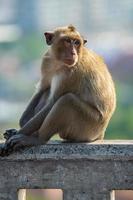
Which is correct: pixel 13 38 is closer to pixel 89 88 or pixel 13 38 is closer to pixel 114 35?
pixel 114 35

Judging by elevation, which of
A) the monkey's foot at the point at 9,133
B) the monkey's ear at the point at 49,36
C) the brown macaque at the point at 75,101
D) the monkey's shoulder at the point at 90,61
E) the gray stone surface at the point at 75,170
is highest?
the monkey's ear at the point at 49,36

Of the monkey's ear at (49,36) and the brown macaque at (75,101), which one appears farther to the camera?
the monkey's ear at (49,36)

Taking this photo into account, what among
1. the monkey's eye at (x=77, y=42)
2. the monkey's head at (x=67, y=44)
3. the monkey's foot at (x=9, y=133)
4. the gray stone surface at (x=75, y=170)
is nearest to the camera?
the gray stone surface at (x=75, y=170)

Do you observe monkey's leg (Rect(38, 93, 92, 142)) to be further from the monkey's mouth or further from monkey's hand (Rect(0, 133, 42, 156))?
the monkey's mouth

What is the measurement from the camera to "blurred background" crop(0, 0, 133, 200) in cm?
7781

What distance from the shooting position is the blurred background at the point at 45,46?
77.8 meters

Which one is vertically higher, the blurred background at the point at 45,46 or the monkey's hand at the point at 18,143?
the blurred background at the point at 45,46

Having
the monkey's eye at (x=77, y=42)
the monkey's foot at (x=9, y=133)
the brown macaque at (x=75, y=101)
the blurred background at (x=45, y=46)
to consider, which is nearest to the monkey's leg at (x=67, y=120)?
the brown macaque at (x=75, y=101)

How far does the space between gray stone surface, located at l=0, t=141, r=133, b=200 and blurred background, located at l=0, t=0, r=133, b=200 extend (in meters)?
48.3

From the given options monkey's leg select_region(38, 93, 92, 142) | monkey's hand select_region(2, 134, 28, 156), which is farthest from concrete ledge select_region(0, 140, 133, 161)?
monkey's leg select_region(38, 93, 92, 142)

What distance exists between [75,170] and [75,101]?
1166 millimetres

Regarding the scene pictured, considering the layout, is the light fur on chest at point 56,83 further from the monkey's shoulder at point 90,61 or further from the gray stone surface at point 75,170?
the gray stone surface at point 75,170

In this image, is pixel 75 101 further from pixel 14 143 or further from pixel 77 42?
pixel 14 143

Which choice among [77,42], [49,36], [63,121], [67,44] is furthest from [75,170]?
[49,36]
